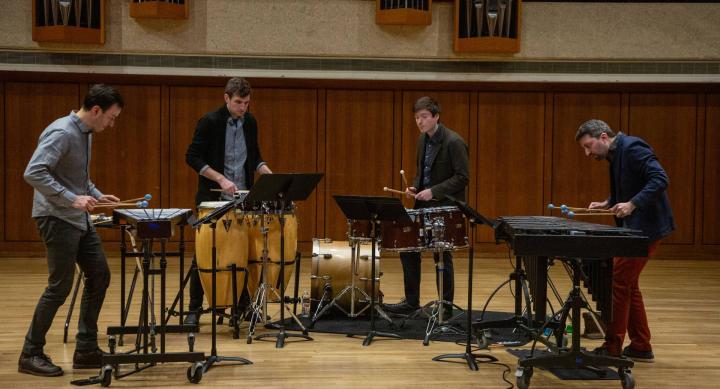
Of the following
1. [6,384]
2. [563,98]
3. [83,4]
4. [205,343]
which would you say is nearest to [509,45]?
[563,98]

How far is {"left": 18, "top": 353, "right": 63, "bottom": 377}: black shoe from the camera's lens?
152 inches

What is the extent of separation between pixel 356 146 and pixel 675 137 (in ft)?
12.0

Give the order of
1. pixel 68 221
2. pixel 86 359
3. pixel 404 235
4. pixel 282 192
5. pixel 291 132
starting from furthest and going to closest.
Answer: pixel 291 132 < pixel 404 235 < pixel 282 192 < pixel 86 359 < pixel 68 221

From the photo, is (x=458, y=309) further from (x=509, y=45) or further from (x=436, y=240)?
(x=509, y=45)

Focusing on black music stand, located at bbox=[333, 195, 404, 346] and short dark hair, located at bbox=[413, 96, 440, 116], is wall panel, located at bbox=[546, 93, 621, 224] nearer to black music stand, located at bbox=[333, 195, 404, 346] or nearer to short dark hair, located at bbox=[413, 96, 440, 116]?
short dark hair, located at bbox=[413, 96, 440, 116]

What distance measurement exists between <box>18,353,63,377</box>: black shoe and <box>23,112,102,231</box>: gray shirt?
69 cm

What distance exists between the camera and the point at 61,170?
3.83 metres

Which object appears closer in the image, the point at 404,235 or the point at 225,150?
the point at 404,235

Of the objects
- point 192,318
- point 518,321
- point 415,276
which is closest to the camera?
point 518,321

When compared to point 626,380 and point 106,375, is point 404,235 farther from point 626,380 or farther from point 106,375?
point 106,375

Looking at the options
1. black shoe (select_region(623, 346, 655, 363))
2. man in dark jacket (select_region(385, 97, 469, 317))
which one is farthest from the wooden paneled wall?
black shoe (select_region(623, 346, 655, 363))

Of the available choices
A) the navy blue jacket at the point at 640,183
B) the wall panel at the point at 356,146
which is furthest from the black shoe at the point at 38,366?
the wall panel at the point at 356,146

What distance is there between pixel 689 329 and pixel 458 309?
1.55 meters

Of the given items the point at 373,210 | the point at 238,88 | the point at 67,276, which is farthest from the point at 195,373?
the point at 238,88
